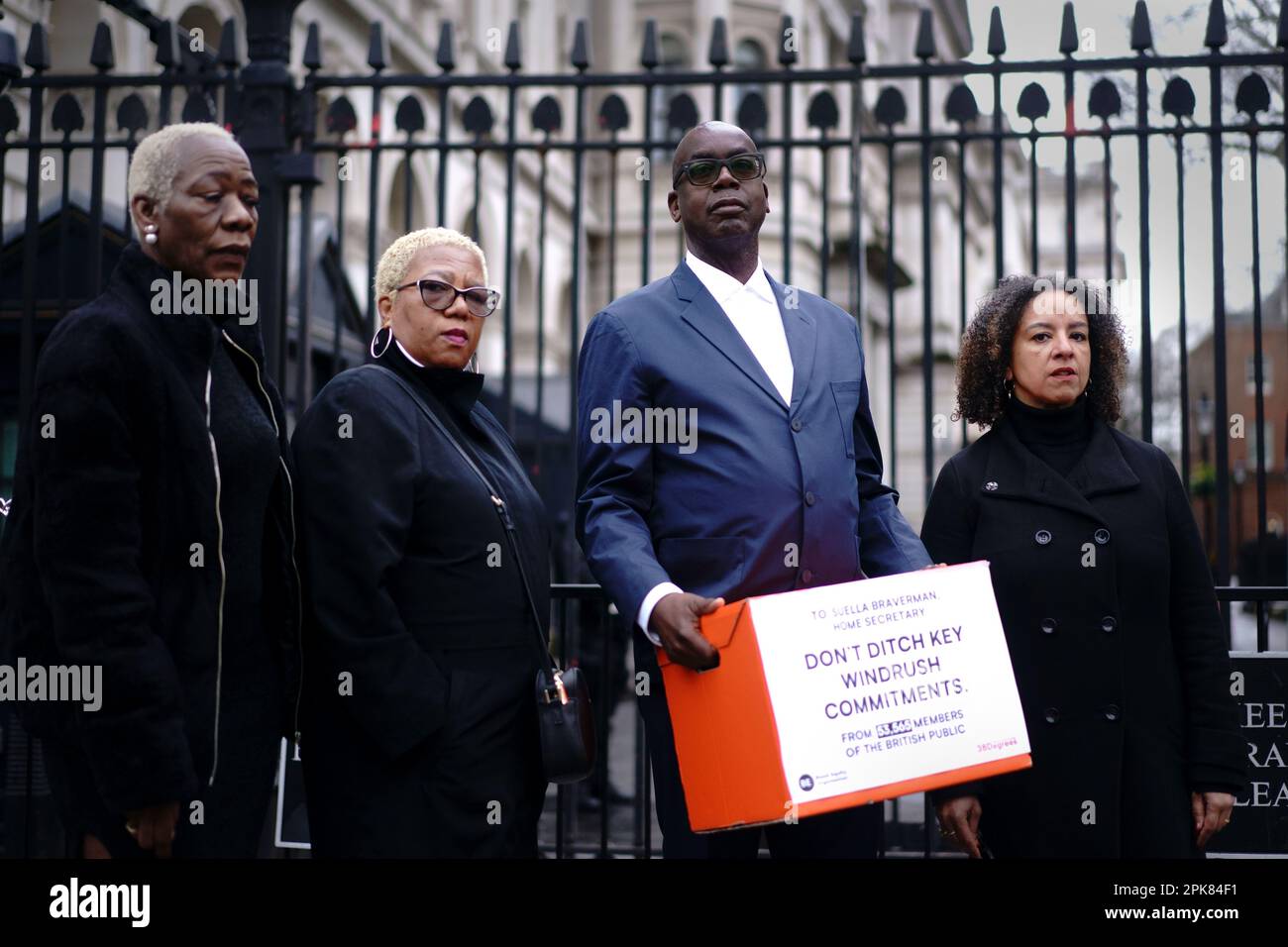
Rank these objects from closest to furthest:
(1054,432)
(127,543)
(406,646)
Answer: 1. (127,543)
2. (406,646)
3. (1054,432)

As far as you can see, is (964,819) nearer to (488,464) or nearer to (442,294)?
(488,464)

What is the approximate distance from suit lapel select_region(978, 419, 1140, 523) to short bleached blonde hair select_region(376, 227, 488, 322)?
57.2 inches

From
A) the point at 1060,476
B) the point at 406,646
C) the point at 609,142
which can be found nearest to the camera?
the point at 406,646

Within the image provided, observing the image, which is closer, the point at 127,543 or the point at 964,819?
the point at 127,543

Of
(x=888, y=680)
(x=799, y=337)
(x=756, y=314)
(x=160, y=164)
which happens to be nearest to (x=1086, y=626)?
(x=888, y=680)

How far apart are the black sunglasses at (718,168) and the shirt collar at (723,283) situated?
0.21 meters

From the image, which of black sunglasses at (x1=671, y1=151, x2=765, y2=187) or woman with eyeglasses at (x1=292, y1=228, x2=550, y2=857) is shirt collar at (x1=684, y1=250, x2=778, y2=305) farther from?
woman with eyeglasses at (x1=292, y1=228, x2=550, y2=857)

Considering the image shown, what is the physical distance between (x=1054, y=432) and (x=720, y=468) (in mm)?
1060

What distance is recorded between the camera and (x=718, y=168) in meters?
3.26

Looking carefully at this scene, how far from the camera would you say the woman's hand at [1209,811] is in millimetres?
3309

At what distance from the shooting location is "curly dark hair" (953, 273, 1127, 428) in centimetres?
366

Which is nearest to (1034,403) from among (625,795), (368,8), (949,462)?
(949,462)

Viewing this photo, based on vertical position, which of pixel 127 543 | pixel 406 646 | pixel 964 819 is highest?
pixel 127 543

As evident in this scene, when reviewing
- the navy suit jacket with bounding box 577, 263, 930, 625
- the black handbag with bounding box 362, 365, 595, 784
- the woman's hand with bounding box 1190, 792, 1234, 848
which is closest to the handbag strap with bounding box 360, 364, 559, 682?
the black handbag with bounding box 362, 365, 595, 784
